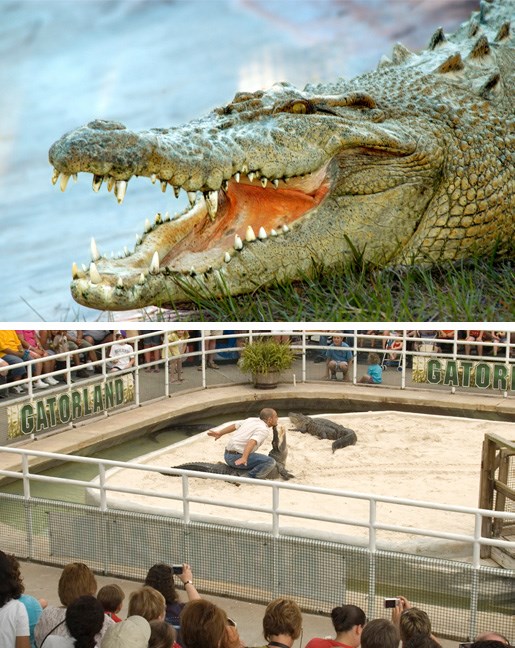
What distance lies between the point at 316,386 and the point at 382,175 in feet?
23.5

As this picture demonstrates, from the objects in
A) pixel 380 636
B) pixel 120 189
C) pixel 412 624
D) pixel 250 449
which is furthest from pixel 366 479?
pixel 120 189

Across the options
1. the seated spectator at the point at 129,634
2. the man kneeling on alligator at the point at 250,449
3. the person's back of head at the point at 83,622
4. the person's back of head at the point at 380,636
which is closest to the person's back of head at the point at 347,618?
the person's back of head at the point at 380,636

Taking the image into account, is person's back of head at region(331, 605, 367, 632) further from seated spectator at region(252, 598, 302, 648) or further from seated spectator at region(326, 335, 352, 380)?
seated spectator at region(326, 335, 352, 380)

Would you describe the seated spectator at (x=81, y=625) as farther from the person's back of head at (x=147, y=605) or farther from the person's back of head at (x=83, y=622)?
the person's back of head at (x=147, y=605)

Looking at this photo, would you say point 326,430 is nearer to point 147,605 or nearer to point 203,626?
point 147,605

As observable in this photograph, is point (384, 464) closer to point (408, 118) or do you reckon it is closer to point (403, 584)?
point (403, 584)

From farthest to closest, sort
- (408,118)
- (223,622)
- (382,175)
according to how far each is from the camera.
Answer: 1. (408,118)
2. (382,175)
3. (223,622)

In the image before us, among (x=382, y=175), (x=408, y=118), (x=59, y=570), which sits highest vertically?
(x=408, y=118)

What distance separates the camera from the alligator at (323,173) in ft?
8.22

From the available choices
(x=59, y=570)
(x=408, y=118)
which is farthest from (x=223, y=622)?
(x=59, y=570)

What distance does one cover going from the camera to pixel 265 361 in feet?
32.9

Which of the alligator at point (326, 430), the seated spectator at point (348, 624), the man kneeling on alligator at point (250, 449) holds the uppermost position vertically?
the seated spectator at point (348, 624)

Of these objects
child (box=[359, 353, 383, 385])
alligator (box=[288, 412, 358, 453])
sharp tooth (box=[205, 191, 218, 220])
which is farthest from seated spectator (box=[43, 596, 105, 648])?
child (box=[359, 353, 383, 385])

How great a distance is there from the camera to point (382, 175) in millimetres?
3375
